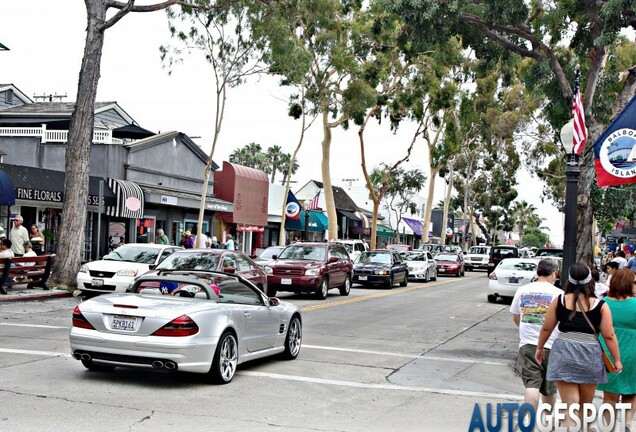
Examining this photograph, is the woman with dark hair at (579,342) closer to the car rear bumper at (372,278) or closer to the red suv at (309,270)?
the red suv at (309,270)

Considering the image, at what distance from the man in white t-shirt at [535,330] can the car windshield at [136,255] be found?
48.7ft

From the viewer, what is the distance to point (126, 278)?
19984 mm

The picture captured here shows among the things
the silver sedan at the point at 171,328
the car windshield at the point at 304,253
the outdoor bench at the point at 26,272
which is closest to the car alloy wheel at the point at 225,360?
the silver sedan at the point at 171,328

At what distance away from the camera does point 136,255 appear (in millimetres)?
21328

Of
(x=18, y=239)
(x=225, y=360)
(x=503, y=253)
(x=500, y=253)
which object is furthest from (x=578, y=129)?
(x=500, y=253)

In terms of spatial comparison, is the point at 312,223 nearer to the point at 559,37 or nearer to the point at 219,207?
the point at 219,207

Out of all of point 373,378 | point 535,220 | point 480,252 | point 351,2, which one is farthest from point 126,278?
point 535,220

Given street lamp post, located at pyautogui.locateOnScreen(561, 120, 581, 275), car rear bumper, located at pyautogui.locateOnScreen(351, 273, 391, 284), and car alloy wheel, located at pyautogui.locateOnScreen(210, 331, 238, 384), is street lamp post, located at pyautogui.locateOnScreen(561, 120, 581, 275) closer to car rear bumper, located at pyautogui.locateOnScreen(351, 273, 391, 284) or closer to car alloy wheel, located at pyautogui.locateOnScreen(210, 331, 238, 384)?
car alloy wheel, located at pyautogui.locateOnScreen(210, 331, 238, 384)

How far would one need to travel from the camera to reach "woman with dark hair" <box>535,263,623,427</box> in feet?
21.5

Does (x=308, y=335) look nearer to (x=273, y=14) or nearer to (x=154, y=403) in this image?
(x=154, y=403)

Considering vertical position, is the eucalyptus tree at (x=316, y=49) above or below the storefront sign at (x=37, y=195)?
above

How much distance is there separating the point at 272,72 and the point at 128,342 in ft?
78.9

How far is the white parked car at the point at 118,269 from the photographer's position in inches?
789

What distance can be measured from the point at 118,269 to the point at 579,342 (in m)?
15.6
